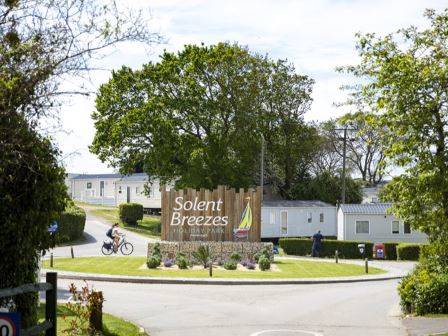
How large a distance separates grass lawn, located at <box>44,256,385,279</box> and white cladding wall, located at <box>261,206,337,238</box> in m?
20.2

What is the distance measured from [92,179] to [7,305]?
87217 mm

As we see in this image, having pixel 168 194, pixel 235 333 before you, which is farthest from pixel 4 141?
pixel 168 194

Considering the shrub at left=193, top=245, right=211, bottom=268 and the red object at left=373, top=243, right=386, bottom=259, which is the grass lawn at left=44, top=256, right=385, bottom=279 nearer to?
the shrub at left=193, top=245, right=211, bottom=268

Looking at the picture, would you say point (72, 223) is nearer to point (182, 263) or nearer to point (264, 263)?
point (182, 263)

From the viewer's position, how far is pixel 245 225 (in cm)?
3581

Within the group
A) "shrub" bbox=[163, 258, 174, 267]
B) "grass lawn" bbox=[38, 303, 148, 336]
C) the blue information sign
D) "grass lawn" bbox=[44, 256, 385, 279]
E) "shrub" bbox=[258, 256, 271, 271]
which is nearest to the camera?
the blue information sign

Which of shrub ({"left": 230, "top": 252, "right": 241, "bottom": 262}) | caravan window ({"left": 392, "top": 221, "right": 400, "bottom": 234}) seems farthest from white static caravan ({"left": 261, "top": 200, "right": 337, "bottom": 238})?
shrub ({"left": 230, "top": 252, "right": 241, "bottom": 262})

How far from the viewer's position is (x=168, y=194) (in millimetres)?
35844

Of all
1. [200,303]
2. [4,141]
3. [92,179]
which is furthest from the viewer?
[92,179]

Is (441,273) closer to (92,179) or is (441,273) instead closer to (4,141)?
(4,141)

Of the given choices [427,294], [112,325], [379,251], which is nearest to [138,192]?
[379,251]

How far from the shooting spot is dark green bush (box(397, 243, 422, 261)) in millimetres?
42750

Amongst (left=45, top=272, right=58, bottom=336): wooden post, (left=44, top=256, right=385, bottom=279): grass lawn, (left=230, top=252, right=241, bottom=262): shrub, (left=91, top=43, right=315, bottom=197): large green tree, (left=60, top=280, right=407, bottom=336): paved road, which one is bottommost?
(left=60, top=280, right=407, bottom=336): paved road

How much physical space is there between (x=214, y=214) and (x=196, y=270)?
183 inches
